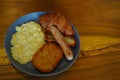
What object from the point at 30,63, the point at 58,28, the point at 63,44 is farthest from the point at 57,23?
the point at 30,63

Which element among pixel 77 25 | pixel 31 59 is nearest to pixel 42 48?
pixel 31 59

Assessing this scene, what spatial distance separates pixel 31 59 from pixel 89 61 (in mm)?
281

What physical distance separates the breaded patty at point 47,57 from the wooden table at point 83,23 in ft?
0.22

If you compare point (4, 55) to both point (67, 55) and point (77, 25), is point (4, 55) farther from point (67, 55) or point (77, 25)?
point (77, 25)

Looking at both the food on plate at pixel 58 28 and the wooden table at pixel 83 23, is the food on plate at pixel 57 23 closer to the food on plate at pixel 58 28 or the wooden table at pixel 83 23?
the food on plate at pixel 58 28

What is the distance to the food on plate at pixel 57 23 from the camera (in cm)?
98

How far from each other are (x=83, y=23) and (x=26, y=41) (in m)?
0.34

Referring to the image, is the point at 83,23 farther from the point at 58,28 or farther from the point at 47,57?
the point at 47,57

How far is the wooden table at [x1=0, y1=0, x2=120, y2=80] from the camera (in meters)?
0.93

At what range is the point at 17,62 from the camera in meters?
0.89

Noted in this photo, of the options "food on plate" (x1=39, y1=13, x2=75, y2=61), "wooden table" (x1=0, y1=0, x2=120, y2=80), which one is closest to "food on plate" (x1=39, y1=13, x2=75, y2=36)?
"food on plate" (x1=39, y1=13, x2=75, y2=61)

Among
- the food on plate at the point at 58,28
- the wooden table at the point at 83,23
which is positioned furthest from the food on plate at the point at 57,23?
the wooden table at the point at 83,23

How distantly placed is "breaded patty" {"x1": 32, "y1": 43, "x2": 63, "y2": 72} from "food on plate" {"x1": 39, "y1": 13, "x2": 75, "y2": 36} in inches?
3.7

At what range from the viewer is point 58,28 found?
0.99 m
